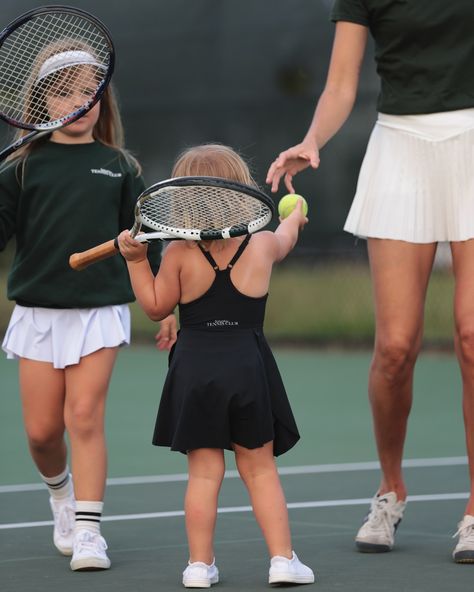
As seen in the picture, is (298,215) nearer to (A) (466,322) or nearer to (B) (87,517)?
(A) (466,322)

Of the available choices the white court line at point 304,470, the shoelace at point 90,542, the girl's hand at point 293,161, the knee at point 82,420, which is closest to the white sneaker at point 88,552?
the shoelace at point 90,542

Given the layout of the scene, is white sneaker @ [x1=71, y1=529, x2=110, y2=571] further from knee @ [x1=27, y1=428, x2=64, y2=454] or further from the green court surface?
knee @ [x1=27, y1=428, x2=64, y2=454]

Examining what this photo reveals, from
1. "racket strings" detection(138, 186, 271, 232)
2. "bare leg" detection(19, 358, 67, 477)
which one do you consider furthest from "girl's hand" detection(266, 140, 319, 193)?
"bare leg" detection(19, 358, 67, 477)

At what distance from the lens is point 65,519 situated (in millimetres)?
4531

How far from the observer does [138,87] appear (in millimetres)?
10695

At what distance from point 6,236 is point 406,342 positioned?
129cm

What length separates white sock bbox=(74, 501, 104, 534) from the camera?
428 centimetres

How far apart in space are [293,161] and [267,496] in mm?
1013

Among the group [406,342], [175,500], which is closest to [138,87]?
[175,500]

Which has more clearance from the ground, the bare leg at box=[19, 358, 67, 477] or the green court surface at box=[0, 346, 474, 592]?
the bare leg at box=[19, 358, 67, 477]

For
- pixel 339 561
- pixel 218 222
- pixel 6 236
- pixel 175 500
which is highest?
pixel 218 222

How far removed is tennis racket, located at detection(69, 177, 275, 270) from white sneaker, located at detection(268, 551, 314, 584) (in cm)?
89

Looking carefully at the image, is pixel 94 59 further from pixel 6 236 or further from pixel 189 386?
pixel 189 386

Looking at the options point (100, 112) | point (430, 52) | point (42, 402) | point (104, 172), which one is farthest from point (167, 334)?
point (430, 52)
